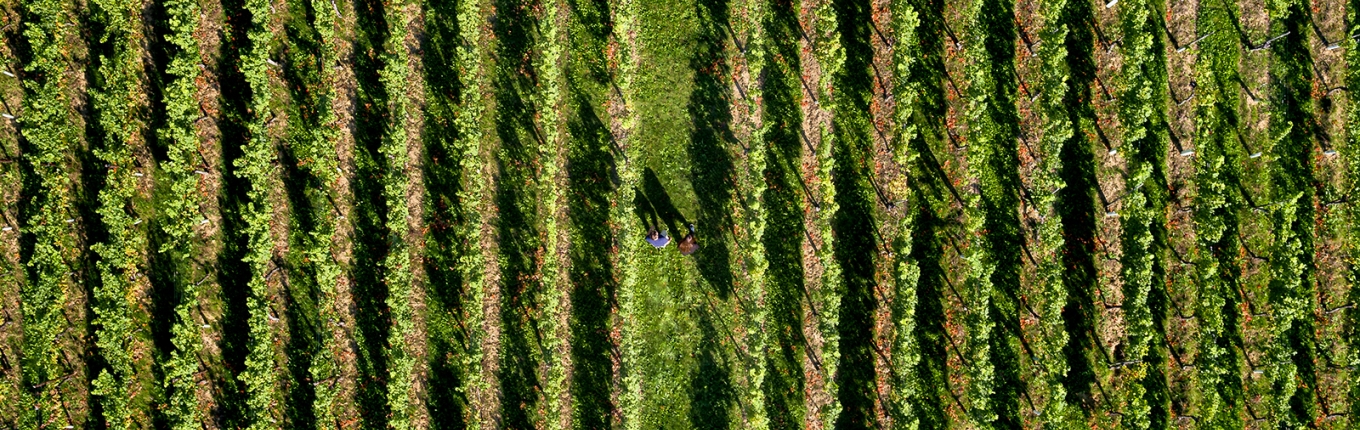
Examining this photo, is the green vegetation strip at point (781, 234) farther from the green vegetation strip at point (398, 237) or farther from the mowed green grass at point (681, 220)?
the green vegetation strip at point (398, 237)

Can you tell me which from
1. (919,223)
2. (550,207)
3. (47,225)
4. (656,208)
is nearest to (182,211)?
(47,225)

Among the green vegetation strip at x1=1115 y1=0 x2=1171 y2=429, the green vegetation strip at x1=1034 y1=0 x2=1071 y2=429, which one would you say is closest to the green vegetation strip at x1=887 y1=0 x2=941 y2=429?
the green vegetation strip at x1=1034 y1=0 x2=1071 y2=429

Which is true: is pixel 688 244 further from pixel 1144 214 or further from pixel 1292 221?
pixel 1292 221

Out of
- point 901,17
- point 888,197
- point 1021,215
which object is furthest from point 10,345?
point 1021,215

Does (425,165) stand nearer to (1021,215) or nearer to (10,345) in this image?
(10,345)

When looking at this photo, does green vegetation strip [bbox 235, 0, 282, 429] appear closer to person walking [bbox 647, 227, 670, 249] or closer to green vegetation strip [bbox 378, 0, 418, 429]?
green vegetation strip [bbox 378, 0, 418, 429]

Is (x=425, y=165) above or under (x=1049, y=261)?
above
